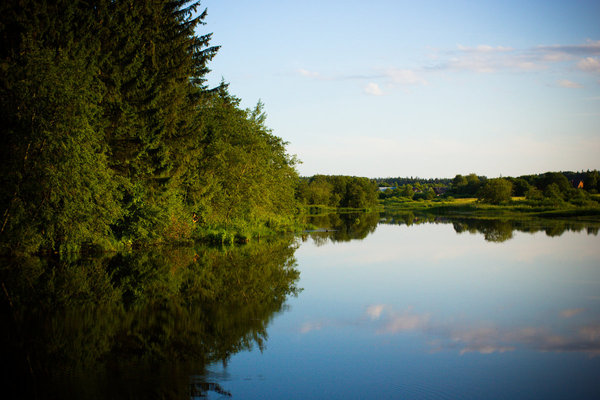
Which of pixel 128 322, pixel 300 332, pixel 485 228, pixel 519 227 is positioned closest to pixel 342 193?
pixel 485 228

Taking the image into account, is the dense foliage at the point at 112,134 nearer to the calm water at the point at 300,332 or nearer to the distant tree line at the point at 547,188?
the calm water at the point at 300,332

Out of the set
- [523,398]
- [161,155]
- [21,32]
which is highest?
[21,32]

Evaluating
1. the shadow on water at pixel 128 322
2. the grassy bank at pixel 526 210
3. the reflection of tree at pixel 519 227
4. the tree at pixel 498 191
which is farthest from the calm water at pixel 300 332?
the tree at pixel 498 191

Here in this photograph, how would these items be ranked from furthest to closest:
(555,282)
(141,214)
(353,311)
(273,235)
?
(273,235) → (141,214) → (555,282) → (353,311)

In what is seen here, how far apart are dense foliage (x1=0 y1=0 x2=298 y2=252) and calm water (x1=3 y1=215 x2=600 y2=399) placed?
116 inches

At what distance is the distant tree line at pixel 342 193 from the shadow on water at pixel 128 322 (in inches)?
3047

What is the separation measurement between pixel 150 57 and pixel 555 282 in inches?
897

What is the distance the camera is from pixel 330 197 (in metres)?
108

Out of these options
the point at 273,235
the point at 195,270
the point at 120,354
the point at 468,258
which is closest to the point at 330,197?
the point at 273,235

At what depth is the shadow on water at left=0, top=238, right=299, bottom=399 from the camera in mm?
7387

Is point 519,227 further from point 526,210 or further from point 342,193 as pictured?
point 342,193

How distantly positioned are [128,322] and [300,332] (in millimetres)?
4164

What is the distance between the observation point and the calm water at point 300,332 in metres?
7.61

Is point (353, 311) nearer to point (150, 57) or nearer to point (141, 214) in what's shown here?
point (141, 214)
